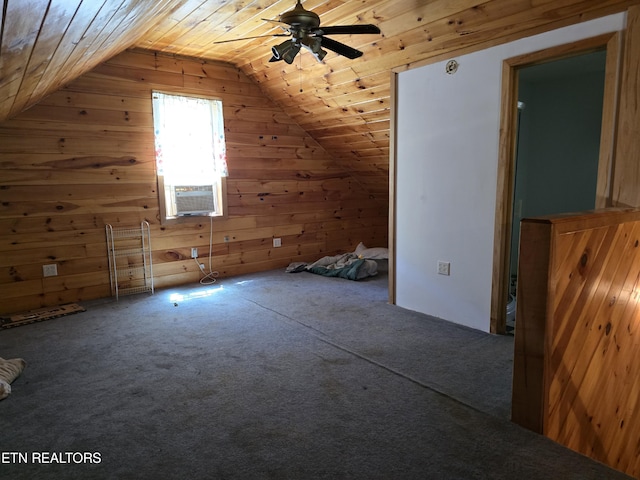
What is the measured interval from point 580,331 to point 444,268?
140 centimetres

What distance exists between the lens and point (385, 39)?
3.29m

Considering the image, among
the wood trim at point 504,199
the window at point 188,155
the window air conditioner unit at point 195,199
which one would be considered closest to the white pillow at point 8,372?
the window at point 188,155

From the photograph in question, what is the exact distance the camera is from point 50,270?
3.84 meters

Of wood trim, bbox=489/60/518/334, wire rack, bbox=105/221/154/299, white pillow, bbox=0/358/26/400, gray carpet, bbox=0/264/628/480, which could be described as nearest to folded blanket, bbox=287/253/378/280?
gray carpet, bbox=0/264/628/480

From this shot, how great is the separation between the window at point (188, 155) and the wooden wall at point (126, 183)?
0.34ft

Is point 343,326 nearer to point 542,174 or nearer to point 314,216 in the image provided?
point 314,216

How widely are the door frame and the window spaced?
306 centimetres

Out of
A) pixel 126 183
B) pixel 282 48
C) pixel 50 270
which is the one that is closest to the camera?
pixel 282 48

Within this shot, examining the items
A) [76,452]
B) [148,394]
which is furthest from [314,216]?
[76,452]

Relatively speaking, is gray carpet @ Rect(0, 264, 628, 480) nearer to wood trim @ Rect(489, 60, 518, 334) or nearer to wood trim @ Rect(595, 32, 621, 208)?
wood trim @ Rect(489, 60, 518, 334)

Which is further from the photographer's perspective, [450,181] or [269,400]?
[450,181]

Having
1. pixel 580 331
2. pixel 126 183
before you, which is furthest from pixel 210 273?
pixel 580 331

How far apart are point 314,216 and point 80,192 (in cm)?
284

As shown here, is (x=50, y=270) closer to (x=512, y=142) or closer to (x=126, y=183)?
(x=126, y=183)
